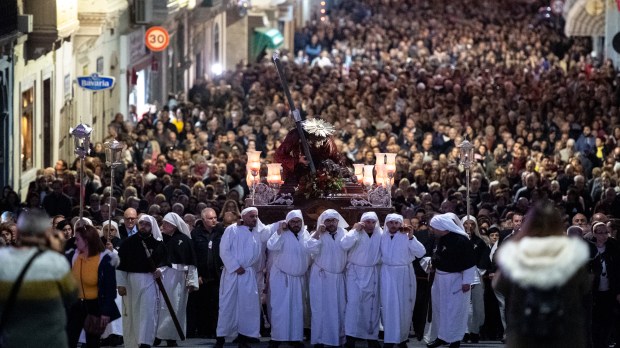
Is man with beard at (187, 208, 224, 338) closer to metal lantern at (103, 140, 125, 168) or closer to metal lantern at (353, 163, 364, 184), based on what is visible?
metal lantern at (103, 140, 125, 168)

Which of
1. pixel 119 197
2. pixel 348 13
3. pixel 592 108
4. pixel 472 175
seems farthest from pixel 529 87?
pixel 348 13

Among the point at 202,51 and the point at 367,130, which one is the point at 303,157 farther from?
the point at 202,51

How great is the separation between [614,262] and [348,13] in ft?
208

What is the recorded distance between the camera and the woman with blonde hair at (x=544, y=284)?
46.5ft

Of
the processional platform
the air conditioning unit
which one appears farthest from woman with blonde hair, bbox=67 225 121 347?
the air conditioning unit

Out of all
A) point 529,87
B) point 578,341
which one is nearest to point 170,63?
point 529,87

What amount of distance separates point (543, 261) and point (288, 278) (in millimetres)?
7783

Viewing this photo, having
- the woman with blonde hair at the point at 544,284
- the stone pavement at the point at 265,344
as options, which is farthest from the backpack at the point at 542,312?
the stone pavement at the point at 265,344

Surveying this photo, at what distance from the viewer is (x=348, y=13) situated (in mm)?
83500

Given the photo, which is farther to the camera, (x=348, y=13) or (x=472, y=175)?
(x=348, y=13)

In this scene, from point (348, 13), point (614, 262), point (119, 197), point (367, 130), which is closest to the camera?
point (614, 262)

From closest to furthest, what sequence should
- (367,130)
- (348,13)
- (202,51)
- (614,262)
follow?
(614,262) < (367,130) < (202,51) < (348,13)

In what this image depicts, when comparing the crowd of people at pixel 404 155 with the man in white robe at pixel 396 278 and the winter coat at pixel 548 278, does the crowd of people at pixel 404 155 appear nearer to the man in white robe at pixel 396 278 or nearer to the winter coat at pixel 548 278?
the man in white robe at pixel 396 278

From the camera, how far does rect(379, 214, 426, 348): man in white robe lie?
21.6 metres
